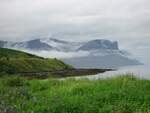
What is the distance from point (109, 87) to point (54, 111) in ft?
23.4

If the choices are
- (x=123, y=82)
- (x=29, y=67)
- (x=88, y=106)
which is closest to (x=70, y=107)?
(x=88, y=106)

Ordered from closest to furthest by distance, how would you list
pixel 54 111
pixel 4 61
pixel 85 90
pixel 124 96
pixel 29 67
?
pixel 54 111, pixel 124 96, pixel 85 90, pixel 4 61, pixel 29 67

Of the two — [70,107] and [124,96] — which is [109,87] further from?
[70,107]

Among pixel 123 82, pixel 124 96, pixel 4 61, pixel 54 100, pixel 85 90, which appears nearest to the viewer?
pixel 54 100

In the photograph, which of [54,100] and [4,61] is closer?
[54,100]

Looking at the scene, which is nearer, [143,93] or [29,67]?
[143,93]

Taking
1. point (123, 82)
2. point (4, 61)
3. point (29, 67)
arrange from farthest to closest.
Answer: point (29, 67) → point (4, 61) → point (123, 82)

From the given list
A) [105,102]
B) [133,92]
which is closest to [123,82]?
[133,92]

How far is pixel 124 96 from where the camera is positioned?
708 inches

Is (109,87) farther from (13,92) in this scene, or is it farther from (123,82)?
(13,92)

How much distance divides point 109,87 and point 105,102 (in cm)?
437

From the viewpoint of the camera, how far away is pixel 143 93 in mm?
18484

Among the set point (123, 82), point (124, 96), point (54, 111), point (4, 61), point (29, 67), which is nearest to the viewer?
point (54, 111)

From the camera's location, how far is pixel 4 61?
11975cm
